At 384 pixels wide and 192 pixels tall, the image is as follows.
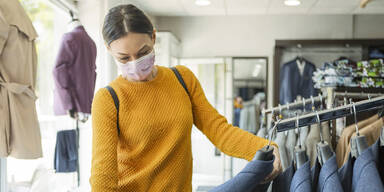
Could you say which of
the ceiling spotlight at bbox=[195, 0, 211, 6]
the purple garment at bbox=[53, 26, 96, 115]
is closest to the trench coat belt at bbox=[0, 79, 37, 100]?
the purple garment at bbox=[53, 26, 96, 115]

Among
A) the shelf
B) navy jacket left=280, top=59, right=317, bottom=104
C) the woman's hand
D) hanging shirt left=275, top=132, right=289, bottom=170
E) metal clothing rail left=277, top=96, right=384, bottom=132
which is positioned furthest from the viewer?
navy jacket left=280, top=59, right=317, bottom=104

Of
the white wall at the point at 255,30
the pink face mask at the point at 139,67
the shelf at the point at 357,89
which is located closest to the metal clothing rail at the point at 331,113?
the pink face mask at the point at 139,67

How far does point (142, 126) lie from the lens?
731mm

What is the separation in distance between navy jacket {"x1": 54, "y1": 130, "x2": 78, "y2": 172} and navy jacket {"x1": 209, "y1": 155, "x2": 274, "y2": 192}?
1.42 metres

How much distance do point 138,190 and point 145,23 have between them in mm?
360

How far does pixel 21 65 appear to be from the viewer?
1.53 m

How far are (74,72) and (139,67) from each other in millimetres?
1231

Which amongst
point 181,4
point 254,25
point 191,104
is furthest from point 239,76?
point 191,104

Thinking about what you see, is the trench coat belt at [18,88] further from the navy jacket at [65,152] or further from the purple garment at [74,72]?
the navy jacket at [65,152]

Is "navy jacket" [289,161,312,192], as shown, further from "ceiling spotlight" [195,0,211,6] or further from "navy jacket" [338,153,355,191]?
"ceiling spotlight" [195,0,211,6]

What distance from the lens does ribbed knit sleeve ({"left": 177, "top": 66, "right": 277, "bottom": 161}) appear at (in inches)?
29.6

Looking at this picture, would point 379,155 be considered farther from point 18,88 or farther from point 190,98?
point 18,88

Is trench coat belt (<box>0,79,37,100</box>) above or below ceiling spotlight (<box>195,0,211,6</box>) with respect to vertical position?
below

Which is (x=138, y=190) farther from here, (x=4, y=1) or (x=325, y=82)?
(x=325, y=82)
